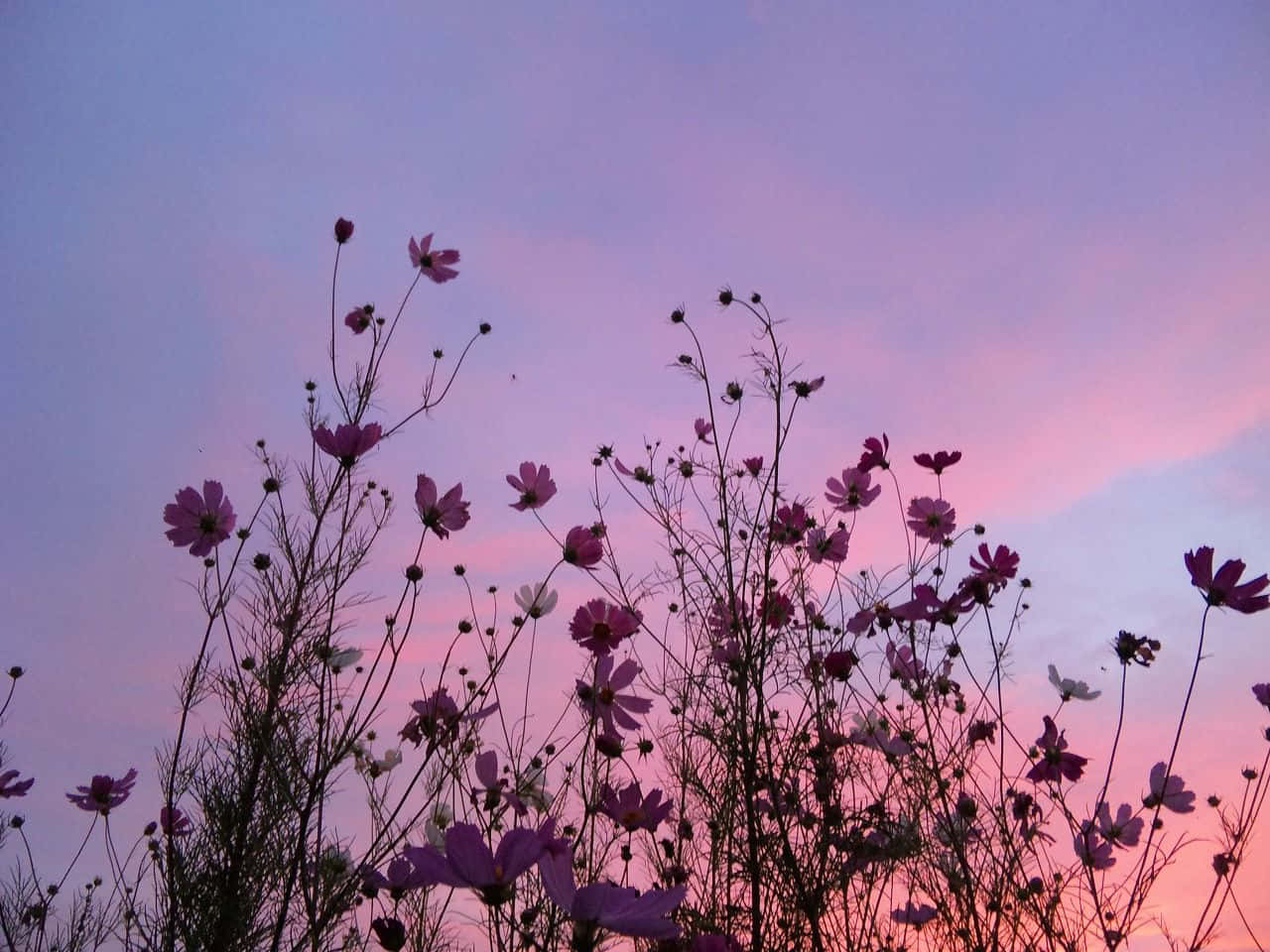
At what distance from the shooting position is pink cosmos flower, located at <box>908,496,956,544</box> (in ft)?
7.47

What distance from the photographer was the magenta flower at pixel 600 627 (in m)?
1.65

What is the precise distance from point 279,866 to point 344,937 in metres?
0.22

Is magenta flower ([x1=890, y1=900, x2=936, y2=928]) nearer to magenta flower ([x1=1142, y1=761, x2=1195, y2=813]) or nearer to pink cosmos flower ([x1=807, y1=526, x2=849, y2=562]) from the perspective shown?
magenta flower ([x1=1142, y1=761, x2=1195, y2=813])

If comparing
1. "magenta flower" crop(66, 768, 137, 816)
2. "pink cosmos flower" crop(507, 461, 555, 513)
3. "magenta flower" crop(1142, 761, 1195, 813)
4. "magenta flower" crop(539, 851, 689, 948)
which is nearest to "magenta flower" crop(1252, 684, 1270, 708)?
"magenta flower" crop(1142, 761, 1195, 813)

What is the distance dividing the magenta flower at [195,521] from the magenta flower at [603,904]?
5.42ft

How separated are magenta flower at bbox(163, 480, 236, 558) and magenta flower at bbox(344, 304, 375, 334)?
0.56 metres

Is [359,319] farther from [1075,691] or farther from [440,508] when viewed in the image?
[1075,691]

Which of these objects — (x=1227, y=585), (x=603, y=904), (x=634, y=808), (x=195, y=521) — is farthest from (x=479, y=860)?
(x=195, y=521)

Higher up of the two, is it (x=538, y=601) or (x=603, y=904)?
(x=538, y=601)

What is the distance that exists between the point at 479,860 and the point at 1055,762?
1.55m

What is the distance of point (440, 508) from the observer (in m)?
1.78

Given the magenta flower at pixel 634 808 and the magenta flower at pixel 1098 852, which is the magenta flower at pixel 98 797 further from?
the magenta flower at pixel 1098 852

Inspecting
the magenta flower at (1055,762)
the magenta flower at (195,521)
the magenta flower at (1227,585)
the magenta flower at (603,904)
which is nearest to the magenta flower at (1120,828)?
the magenta flower at (1055,762)

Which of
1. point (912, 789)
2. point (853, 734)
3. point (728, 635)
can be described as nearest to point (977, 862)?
point (912, 789)
